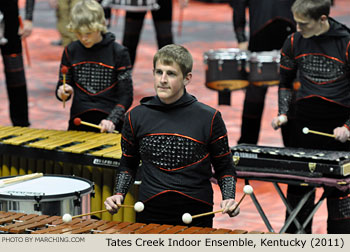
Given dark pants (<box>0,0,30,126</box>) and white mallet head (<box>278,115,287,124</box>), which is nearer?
white mallet head (<box>278,115,287,124</box>)

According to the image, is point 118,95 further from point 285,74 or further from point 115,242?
point 115,242

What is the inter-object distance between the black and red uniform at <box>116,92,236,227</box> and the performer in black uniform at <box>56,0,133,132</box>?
1573 millimetres

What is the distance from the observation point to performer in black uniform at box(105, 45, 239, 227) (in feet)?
13.8

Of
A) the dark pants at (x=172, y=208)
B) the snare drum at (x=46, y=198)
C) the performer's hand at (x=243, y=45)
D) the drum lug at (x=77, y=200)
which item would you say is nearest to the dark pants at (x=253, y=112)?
the performer's hand at (x=243, y=45)

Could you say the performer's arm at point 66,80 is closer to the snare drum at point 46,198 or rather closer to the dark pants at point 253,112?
the snare drum at point 46,198

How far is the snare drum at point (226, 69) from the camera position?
7602 mm

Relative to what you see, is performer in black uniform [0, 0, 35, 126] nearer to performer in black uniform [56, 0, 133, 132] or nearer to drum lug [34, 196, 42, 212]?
performer in black uniform [56, 0, 133, 132]

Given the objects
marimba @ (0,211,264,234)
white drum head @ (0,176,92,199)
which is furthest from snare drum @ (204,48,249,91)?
marimba @ (0,211,264,234)

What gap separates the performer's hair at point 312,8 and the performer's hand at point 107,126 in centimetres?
138

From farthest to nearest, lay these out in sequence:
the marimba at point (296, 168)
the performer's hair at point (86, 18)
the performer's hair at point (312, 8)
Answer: the performer's hair at point (86, 18) → the performer's hair at point (312, 8) → the marimba at point (296, 168)

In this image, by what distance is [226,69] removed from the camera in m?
7.67

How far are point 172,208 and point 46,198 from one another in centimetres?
67

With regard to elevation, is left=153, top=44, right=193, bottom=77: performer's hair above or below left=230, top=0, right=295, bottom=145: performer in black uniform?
above

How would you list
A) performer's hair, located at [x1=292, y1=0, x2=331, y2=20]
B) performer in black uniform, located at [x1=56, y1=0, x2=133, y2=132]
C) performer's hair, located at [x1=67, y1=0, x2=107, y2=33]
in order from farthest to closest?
performer in black uniform, located at [x1=56, y1=0, x2=133, y2=132], performer's hair, located at [x1=67, y1=0, x2=107, y2=33], performer's hair, located at [x1=292, y1=0, x2=331, y2=20]
